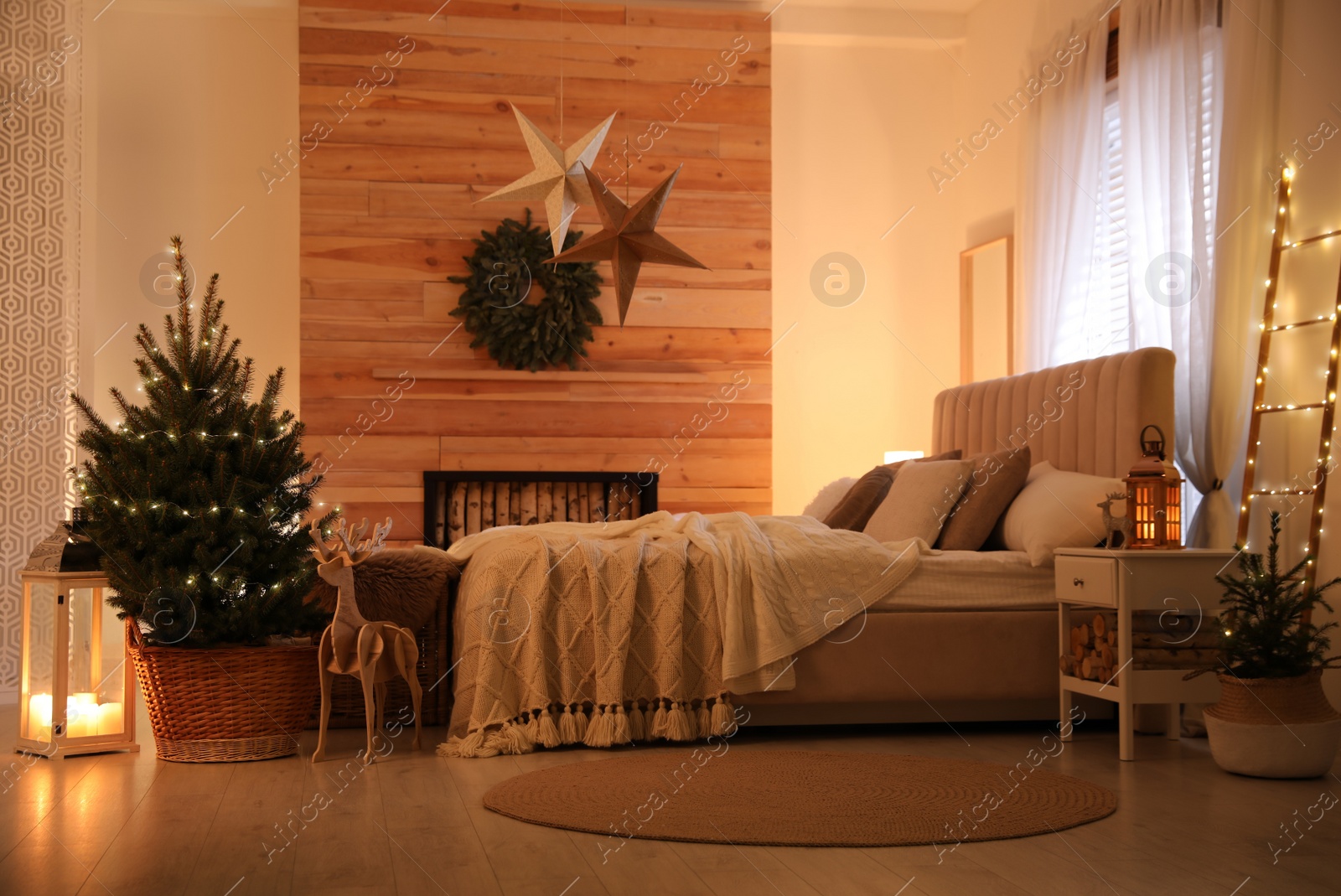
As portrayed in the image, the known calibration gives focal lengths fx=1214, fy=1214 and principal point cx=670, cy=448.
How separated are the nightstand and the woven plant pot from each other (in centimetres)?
32

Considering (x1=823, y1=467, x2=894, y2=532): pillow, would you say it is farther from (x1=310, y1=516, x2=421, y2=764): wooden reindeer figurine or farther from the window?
(x1=310, y1=516, x2=421, y2=764): wooden reindeer figurine

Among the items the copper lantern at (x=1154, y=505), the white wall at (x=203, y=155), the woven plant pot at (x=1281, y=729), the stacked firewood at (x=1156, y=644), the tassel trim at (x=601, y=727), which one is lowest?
the tassel trim at (x=601, y=727)

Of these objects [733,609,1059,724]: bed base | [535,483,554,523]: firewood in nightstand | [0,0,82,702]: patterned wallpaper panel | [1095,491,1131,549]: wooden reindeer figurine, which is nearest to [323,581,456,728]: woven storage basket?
[733,609,1059,724]: bed base

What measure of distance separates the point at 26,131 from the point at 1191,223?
4788mm

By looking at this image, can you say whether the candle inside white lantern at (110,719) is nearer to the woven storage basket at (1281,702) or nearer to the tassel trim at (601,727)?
the tassel trim at (601,727)

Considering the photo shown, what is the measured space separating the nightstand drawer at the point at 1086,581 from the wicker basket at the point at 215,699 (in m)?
2.43

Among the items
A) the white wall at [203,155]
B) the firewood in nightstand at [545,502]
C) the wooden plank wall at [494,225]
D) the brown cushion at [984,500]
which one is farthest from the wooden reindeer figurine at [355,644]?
the white wall at [203,155]

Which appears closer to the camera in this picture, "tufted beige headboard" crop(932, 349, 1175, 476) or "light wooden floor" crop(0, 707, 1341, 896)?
"light wooden floor" crop(0, 707, 1341, 896)

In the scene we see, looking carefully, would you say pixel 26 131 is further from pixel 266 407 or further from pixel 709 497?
pixel 709 497

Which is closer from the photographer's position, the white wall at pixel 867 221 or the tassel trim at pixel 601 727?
the tassel trim at pixel 601 727

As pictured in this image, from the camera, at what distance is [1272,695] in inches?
128

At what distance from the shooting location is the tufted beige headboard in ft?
14.4

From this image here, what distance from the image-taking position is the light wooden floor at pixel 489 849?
2264mm

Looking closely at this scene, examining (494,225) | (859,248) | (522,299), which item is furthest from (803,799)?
(859,248)
